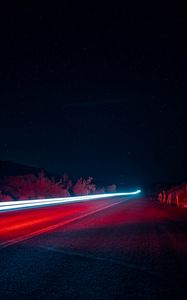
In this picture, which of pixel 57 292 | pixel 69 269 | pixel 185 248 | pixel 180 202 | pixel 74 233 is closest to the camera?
pixel 57 292

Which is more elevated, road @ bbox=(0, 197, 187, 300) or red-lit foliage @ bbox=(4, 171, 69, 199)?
red-lit foliage @ bbox=(4, 171, 69, 199)

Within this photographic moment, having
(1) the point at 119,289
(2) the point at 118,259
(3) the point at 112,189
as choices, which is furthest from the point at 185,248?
(3) the point at 112,189

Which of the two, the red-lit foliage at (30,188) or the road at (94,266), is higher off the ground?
the red-lit foliage at (30,188)

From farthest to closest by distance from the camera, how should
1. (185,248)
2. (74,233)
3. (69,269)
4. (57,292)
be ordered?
1. (74,233)
2. (185,248)
3. (69,269)
4. (57,292)

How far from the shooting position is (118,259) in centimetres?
917

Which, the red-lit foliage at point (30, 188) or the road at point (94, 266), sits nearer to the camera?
the road at point (94, 266)

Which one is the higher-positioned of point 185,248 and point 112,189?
point 112,189

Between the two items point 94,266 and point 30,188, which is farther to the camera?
point 30,188

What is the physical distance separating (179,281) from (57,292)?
76.6 inches

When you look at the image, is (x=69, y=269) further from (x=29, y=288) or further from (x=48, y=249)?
(x=48, y=249)

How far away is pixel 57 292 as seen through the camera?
6230 millimetres

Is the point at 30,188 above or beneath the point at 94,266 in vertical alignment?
above

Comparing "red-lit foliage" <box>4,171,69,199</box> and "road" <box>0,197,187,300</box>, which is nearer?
"road" <box>0,197,187,300</box>

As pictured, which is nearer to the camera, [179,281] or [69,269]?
[179,281]
